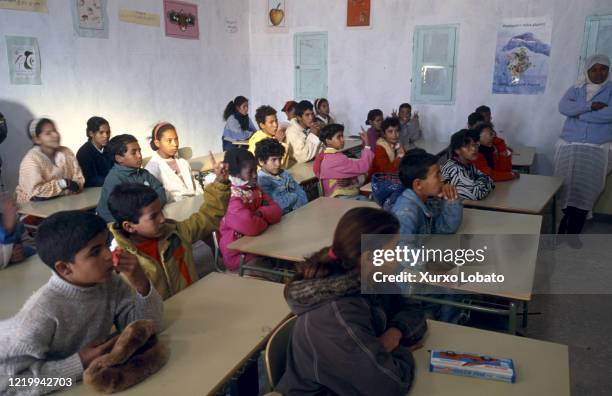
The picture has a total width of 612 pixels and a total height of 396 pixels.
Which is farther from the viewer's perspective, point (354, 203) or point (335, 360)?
point (354, 203)

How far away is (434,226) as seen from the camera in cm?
257

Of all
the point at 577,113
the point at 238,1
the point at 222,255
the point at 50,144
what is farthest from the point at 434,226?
the point at 238,1

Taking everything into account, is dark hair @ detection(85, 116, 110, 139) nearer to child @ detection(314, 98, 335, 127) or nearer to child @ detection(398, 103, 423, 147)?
child @ detection(314, 98, 335, 127)

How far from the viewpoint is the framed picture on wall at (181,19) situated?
5875 mm

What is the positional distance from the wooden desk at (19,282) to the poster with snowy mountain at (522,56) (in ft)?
18.5

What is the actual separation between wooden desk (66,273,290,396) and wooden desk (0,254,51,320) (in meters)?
0.59

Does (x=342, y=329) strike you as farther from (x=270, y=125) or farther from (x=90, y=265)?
(x=270, y=125)

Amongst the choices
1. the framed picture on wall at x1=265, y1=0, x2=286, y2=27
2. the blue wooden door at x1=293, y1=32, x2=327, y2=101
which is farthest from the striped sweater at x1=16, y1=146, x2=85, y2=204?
the framed picture on wall at x1=265, y1=0, x2=286, y2=27

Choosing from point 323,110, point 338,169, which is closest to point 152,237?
point 338,169

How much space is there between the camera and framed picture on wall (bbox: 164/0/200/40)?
5875mm

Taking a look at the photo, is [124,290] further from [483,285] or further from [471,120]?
[471,120]

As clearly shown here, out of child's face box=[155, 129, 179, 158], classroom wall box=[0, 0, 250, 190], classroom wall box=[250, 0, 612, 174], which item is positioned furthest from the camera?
classroom wall box=[250, 0, 612, 174]

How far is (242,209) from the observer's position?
2551mm

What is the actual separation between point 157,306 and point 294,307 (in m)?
0.57
